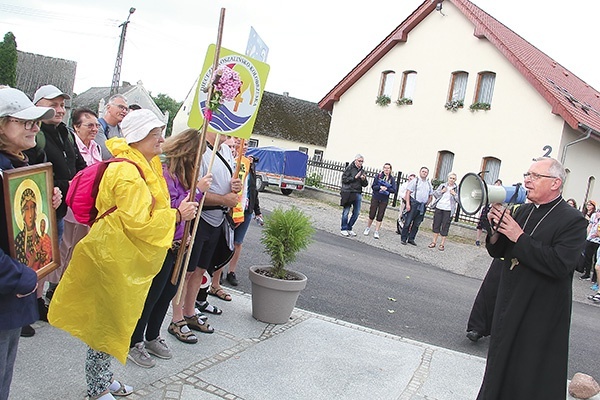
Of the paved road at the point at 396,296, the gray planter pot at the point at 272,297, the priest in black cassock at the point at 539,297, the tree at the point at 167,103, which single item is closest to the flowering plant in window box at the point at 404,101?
the paved road at the point at 396,296

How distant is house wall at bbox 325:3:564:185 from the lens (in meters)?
20.1

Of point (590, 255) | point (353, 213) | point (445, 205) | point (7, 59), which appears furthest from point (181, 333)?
point (7, 59)

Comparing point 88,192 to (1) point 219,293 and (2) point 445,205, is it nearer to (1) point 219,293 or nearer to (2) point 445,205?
(1) point 219,293

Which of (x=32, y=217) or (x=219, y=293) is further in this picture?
(x=219, y=293)

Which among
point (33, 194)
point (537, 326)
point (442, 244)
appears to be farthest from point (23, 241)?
point (442, 244)

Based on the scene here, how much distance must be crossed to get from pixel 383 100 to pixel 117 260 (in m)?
23.3

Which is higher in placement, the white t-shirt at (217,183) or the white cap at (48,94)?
the white cap at (48,94)

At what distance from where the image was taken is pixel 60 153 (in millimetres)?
4473

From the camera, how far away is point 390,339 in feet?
19.0

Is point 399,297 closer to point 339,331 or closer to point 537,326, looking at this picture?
point 339,331

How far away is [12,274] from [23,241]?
261 mm

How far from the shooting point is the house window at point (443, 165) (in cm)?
2298

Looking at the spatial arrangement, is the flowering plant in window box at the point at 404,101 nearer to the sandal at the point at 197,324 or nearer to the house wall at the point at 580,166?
the house wall at the point at 580,166

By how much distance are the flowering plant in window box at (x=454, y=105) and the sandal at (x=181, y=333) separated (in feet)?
64.7
